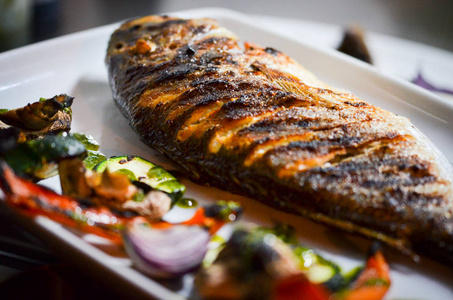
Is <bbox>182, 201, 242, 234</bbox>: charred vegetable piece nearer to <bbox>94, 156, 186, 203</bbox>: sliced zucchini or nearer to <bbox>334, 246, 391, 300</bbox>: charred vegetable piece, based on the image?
<bbox>94, 156, 186, 203</bbox>: sliced zucchini

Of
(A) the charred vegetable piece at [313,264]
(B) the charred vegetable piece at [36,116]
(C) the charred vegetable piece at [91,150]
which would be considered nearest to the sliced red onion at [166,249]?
(A) the charred vegetable piece at [313,264]

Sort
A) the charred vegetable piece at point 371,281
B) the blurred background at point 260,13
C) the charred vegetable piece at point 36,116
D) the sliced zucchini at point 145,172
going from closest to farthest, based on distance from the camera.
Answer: the charred vegetable piece at point 371,281 → the sliced zucchini at point 145,172 → the charred vegetable piece at point 36,116 → the blurred background at point 260,13

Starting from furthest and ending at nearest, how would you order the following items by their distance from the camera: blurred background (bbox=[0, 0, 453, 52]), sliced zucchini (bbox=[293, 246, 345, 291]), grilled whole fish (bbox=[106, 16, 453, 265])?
blurred background (bbox=[0, 0, 453, 52]), grilled whole fish (bbox=[106, 16, 453, 265]), sliced zucchini (bbox=[293, 246, 345, 291])

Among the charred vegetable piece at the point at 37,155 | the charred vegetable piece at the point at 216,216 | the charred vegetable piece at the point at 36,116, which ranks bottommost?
the charred vegetable piece at the point at 36,116

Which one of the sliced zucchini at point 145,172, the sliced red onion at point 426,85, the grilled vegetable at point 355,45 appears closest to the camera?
the sliced zucchini at point 145,172

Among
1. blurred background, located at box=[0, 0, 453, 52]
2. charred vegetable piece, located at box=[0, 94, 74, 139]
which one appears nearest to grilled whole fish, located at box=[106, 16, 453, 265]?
charred vegetable piece, located at box=[0, 94, 74, 139]

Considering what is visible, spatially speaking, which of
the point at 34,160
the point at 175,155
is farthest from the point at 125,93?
the point at 34,160

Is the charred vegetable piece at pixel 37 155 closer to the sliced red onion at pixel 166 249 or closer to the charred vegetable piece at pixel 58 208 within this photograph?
the charred vegetable piece at pixel 58 208
